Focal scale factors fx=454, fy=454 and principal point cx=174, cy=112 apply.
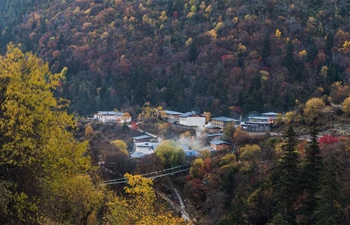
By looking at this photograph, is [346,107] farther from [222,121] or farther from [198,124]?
[198,124]

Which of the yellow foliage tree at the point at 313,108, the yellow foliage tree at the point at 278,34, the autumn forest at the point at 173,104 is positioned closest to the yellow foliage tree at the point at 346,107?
the autumn forest at the point at 173,104

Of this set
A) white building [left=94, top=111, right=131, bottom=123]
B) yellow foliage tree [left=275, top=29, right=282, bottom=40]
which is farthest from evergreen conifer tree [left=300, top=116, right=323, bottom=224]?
yellow foliage tree [left=275, top=29, right=282, bottom=40]

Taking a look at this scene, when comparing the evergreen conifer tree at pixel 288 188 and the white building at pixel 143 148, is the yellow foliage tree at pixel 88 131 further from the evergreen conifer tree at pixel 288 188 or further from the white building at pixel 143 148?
the evergreen conifer tree at pixel 288 188

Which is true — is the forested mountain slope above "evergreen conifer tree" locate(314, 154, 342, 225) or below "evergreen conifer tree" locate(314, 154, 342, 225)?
above

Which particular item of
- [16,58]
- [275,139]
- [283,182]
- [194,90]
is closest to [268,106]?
[194,90]

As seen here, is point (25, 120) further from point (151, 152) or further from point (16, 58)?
point (151, 152)

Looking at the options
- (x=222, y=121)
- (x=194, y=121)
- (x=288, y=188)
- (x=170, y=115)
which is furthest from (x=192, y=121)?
(x=288, y=188)

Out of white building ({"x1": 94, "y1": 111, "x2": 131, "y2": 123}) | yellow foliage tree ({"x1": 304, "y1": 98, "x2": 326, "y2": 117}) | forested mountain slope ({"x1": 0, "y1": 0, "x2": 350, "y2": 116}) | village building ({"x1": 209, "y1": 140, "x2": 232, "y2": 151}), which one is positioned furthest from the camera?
forested mountain slope ({"x1": 0, "y1": 0, "x2": 350, "y2": 116})

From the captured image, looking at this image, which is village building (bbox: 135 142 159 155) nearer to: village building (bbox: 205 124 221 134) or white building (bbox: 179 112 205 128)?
village building (bbox: 205 124 221 134)
